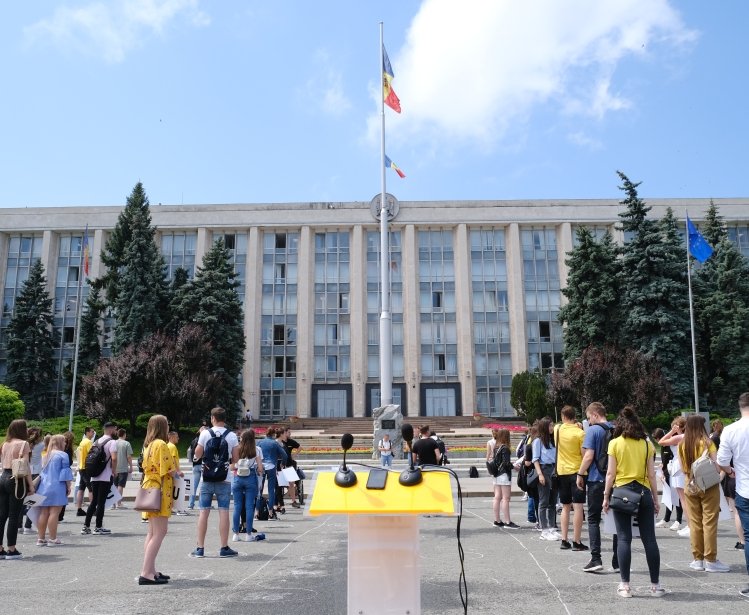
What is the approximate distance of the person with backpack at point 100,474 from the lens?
435 inches

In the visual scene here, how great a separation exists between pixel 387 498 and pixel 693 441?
5722 millimetres

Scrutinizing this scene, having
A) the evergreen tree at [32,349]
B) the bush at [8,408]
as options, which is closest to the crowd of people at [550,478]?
the bush at [8,408]

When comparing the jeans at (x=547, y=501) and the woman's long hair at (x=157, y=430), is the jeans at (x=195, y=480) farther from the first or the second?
the jeans at (x=547, y=501)

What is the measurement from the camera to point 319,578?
7.47m

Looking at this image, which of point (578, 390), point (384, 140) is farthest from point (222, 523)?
point (578, 390)

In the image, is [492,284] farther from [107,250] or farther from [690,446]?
[690,446]

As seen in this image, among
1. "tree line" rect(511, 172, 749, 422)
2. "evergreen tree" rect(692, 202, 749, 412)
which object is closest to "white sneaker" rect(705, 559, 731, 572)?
"tree line" rect(511, 172, 749, 422)

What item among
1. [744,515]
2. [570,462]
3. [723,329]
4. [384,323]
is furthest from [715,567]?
[723,329]

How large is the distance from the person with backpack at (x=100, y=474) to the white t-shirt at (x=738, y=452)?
30.5 feet

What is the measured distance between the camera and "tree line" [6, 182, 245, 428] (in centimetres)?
3812

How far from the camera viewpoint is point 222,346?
45656mm

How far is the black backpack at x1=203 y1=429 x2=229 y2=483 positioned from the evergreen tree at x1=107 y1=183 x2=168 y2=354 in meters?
37.6

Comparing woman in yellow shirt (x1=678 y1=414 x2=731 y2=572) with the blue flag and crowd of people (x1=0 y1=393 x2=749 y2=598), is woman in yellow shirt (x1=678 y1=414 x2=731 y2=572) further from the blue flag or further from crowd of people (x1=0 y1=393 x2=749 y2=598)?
the blue flag

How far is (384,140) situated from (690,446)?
2123 centimetres
